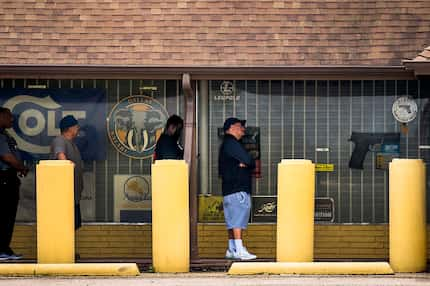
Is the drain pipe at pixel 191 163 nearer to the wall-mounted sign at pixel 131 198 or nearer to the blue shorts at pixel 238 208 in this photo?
the blue shorts at pixel 238 208

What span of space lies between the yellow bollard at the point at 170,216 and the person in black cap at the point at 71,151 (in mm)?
1752

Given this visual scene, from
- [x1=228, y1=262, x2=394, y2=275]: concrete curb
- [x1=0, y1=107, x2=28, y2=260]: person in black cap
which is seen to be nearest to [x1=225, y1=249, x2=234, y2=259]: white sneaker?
[x1=228, y1=262, x2=394, y2=275]: concrete curb

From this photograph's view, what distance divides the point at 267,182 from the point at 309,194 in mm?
1817

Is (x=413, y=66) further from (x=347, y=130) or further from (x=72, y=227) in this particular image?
(x=72, y=227)

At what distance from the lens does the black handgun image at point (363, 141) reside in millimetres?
15984

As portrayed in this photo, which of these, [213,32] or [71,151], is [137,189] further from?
[213,32]

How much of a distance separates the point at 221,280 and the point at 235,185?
6.42ft

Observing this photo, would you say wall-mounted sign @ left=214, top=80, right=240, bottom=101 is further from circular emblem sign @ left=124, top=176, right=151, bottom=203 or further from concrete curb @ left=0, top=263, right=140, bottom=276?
concrete curb @ left=0, top=263, right=140, bottom=276

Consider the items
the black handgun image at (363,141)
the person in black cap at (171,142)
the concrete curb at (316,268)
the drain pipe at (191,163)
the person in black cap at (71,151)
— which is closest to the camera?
the concrete curb at (316,268)

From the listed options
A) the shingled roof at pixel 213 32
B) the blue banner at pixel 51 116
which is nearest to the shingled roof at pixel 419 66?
the shingled roof at pixel 213 32

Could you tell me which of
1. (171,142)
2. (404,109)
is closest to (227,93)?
(171,142)

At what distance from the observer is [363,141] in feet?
52.5

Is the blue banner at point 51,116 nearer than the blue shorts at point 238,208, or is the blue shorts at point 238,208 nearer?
the blue shorts at point 238,208

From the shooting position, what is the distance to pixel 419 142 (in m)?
15.9
